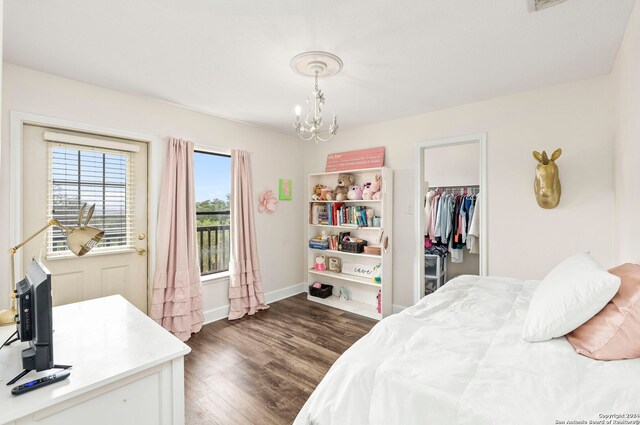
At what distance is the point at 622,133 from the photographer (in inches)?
86.4

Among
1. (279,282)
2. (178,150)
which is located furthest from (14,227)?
(279,282)

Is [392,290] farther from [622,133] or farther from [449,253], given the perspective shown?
[622,133]

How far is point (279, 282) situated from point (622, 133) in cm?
388

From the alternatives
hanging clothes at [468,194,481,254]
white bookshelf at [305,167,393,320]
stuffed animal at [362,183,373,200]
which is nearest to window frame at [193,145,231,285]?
white bookshelf at [305,167,393,320]

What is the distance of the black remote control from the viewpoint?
1.11 m

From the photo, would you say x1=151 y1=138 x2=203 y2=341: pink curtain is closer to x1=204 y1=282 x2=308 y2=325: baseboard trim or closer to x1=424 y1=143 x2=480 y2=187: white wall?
x1=204 y1=282 x2=308 y2=325: baseboard trim

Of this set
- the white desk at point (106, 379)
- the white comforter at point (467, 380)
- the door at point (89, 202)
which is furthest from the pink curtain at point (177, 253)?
the white comforter at point (467, 380)

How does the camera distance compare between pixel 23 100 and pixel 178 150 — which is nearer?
pixel 23 100

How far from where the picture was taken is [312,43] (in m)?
2.10

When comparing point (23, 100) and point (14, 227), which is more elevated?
point (23, 100)

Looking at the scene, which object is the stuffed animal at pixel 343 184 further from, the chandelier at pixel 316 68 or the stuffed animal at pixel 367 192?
the chandelier at pixel 316 68

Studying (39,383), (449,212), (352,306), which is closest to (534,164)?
A: (449,212)

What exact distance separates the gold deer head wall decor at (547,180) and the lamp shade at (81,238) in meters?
3.29

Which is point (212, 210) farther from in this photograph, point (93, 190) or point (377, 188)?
point (377, 188)
